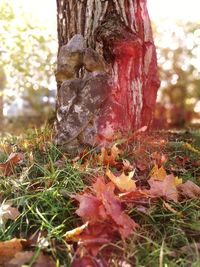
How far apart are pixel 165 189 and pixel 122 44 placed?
→ 5.79 ft

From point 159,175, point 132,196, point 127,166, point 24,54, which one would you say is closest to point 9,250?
point 132,196

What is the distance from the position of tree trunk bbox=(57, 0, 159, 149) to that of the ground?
3.62ft

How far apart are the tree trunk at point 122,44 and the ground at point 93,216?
1102 millimetres

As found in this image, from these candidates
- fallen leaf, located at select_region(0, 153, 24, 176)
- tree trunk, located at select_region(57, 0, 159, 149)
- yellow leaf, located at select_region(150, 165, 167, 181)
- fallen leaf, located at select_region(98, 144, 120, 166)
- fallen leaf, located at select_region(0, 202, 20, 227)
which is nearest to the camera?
fallen leaf, located at select_region(0, 202, 20, 227)

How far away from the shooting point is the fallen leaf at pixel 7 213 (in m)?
2.06

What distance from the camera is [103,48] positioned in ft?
12.3

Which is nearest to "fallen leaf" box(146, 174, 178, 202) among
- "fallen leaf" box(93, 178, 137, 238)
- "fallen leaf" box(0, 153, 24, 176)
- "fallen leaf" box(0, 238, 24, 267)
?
"fallen leaf" box(93, 178, 137, 238)

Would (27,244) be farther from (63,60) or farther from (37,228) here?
(63,60)

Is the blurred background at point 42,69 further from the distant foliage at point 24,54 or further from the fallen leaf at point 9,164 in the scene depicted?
the fallen leaf at point 9,164

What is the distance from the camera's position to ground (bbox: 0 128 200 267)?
1812mm

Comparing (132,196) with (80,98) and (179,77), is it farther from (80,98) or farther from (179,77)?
(179,77)

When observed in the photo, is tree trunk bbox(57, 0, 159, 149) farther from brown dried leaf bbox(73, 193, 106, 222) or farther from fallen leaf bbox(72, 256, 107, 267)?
fallen leaf bbox(72, 256, 107, 267)

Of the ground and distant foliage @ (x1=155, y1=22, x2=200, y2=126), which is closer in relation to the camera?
the ground

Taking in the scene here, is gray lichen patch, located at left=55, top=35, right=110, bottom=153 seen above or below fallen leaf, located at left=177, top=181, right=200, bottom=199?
above
